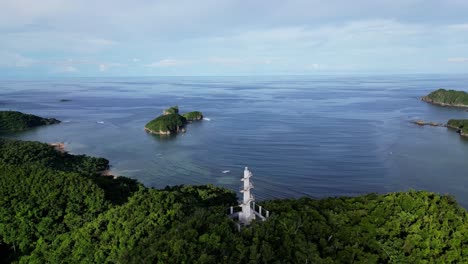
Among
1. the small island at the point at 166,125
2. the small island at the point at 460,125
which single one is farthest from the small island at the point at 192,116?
the small island at the point at 460,125

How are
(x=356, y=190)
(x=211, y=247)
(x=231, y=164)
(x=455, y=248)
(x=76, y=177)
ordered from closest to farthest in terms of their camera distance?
(x=211, y=247) → (x=455, y=248) → (x=76, y=177) → (x=356, y=190) → (x=231, y=164)

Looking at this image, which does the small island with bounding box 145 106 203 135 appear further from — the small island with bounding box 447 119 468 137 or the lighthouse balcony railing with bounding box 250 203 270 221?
the small island with bounding box 447 119 468 137

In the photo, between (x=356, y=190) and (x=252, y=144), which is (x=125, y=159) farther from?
(x=356, y=190)

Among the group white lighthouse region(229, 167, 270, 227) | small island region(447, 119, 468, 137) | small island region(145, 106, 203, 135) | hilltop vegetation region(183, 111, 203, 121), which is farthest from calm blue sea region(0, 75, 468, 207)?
white lighthouse region(229, 167, 270, 227)

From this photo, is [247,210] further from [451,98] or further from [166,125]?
[451,98]

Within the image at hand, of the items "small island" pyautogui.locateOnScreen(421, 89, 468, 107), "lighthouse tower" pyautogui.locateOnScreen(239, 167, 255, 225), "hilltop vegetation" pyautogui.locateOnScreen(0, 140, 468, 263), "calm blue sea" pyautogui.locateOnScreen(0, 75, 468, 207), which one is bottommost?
"calm blue sea" pyautogui.locateOnScreen(0, 75, 468, 207)

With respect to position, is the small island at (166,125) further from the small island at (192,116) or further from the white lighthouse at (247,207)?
the white lighthouse at (247,207)

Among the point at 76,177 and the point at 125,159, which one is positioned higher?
the point at 76,177

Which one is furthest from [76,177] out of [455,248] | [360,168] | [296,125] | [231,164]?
[296,125]
